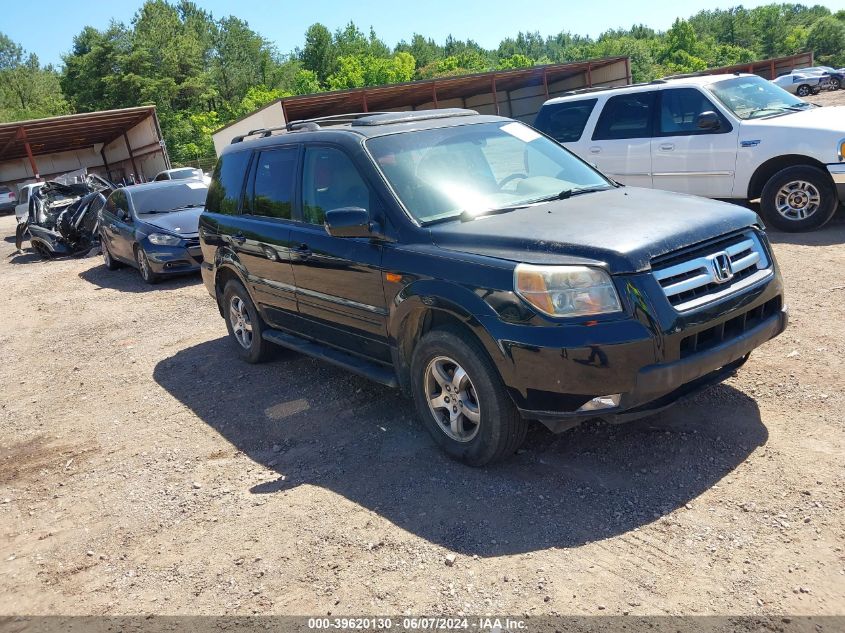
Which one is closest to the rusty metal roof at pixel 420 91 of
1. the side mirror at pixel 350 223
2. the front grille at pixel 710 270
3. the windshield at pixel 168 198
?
the windshield at pixel 168 198

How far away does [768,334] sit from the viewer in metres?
3.84

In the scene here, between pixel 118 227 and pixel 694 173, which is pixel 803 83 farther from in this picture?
pixel 118 227

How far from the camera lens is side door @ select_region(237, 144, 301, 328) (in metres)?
5.23

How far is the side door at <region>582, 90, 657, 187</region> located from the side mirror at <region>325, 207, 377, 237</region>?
6.12 m

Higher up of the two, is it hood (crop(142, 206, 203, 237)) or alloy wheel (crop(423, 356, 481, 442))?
hood (crop(142, 206, 203, 237))

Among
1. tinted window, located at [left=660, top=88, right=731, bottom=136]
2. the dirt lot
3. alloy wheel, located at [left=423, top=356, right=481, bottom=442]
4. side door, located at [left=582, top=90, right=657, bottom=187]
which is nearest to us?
the dirt lot

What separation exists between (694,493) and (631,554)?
0.60 m

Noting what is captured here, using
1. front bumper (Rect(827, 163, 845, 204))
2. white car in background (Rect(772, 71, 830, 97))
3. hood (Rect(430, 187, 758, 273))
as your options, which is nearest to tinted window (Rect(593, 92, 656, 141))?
front bumper (Rect(827, 163, 845, 204))

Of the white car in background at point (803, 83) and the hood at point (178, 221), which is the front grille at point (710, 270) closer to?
the hood at point (178, 221)

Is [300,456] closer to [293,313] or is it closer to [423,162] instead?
[293,313]

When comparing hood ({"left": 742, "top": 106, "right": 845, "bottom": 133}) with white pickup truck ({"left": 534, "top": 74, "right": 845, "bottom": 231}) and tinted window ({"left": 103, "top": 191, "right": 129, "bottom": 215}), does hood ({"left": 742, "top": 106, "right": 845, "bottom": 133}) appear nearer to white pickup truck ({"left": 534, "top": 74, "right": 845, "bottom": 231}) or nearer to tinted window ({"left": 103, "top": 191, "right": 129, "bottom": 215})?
white pickup truck ({"left": 534, "top": 74, "right": 845, "bottom": 231})

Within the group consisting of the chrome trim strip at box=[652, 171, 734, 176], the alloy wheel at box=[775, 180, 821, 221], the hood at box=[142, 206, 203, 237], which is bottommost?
the alloy wheel at box=[775, 180, 821, 221]

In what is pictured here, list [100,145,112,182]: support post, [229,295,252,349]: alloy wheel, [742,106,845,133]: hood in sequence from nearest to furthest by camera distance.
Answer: [229,295,252,349]: alloy wheel → [742,106,845,133]: hood → [100,145,112,182]: support post

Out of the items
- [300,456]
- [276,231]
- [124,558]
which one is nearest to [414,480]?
[300,456]
